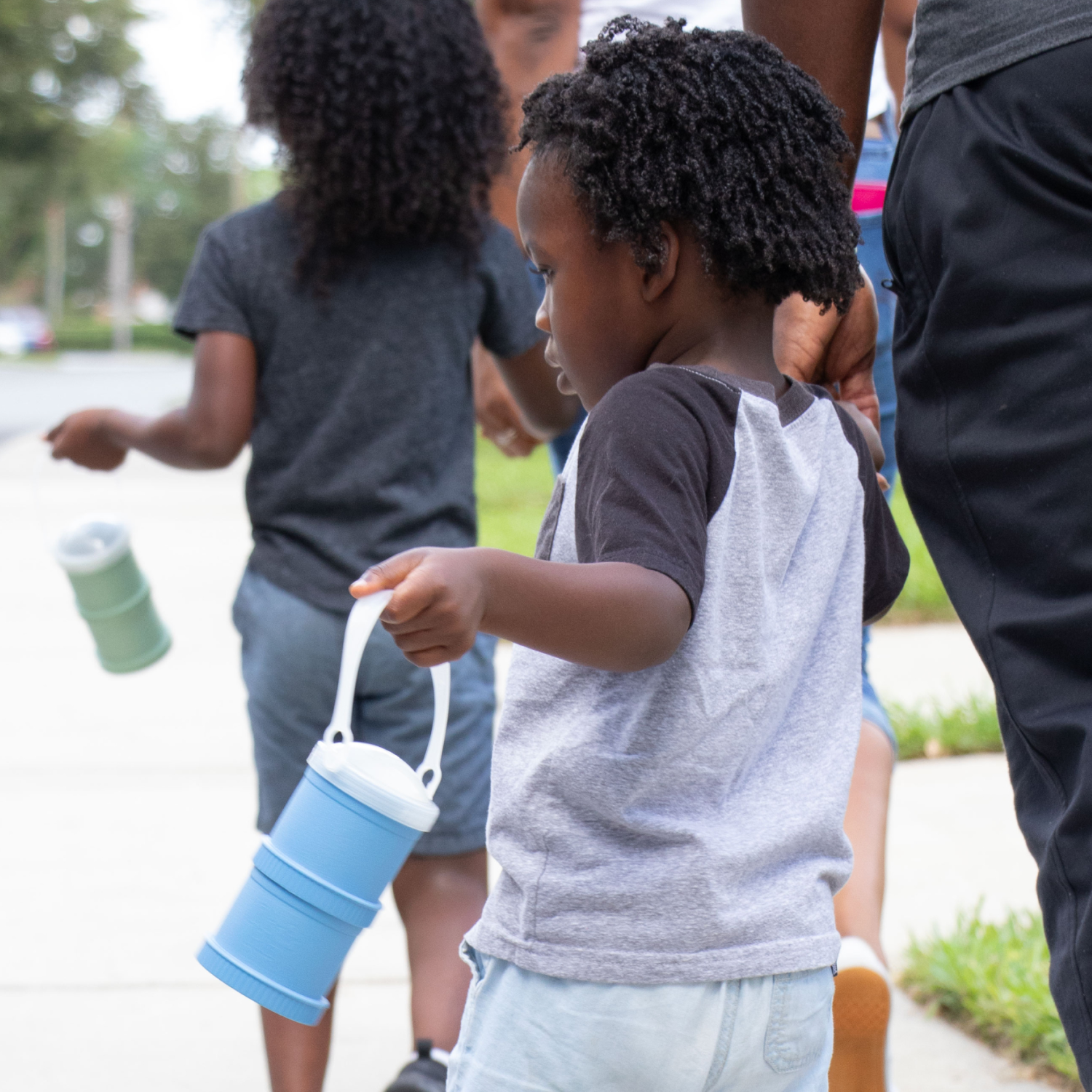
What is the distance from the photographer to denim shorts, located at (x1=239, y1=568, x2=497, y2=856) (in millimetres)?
2523

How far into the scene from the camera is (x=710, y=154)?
4.76ft

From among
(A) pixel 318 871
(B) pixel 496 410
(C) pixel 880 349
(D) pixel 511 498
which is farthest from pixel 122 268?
(A) pixel 318 871

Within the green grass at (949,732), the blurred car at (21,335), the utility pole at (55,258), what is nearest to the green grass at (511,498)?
the green grass at (949,732)

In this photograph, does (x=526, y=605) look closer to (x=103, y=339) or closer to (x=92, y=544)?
(x=92, y=544)

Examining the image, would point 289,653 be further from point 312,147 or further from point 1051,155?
point 1051,155

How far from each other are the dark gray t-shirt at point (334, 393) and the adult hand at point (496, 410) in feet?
Result: 0.93

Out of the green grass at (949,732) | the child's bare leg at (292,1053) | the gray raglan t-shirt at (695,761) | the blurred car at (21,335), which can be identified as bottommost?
the blurred car at (21,335)

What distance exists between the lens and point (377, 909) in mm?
1548

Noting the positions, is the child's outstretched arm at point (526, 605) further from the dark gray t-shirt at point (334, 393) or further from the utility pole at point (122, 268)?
the utility pole at point (122, 268)

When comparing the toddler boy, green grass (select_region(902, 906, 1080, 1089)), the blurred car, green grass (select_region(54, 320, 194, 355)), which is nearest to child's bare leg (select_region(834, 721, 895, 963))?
green grass (select_region(902, 906, 1080, 1089))

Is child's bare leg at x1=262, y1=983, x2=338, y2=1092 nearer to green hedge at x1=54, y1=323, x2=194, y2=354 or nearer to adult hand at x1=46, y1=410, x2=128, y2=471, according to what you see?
adult hand at x1=46, y1=410, x2=128, y2=471

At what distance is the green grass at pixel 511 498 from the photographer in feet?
24.3

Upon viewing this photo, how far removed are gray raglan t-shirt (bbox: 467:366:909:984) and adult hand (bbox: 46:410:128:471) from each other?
148 centimetres

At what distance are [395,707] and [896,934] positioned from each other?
52.2 inches
